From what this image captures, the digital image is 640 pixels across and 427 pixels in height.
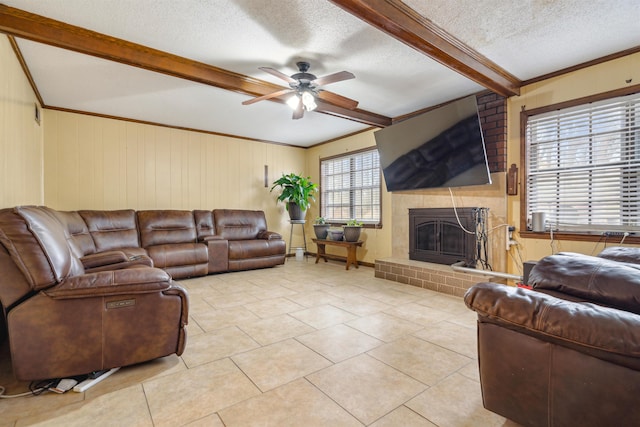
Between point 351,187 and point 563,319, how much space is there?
5085 millimetres

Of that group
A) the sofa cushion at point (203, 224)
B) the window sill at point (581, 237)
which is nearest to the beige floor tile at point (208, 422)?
the window sill at point (581, 237)

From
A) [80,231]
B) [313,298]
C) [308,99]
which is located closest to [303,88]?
[308,99]

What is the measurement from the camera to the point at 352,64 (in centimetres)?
313

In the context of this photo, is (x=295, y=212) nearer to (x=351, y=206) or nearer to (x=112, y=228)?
(x=351, y=206)

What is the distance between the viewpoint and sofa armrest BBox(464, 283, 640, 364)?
3.11ft

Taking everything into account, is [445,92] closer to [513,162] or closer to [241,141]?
[513,162]

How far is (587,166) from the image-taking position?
311 centimetres

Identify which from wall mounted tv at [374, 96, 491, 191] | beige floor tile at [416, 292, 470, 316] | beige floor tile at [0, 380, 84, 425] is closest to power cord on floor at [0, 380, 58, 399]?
beige floor tile at [0, 380, 84, 425]

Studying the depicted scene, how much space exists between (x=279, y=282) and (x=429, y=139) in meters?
2.81

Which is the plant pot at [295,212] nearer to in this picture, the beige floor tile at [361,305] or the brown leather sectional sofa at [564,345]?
the beige floor tile at [361,305]

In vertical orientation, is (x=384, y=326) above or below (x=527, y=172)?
below

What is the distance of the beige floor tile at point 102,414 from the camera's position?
147 centimetres

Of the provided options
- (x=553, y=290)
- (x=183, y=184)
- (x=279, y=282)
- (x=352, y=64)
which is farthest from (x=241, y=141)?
(x=553, y=290)

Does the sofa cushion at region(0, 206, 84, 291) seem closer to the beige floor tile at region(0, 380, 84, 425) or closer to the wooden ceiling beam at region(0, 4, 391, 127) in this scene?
the beige floor tile at region(0, 380, 84, 425)
